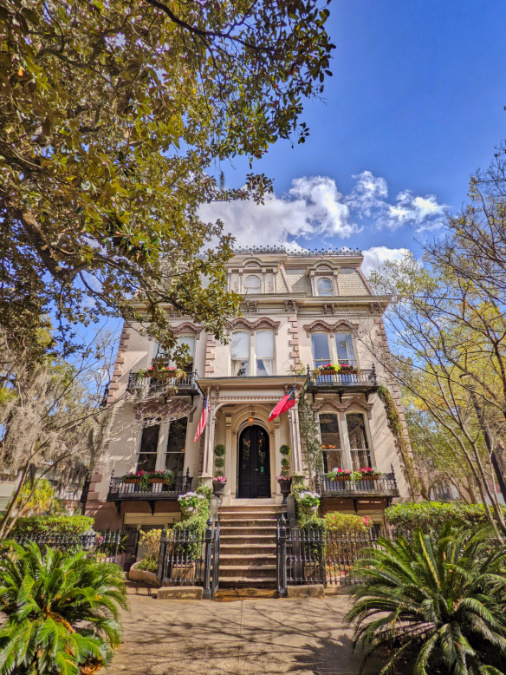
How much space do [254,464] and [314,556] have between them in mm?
5962

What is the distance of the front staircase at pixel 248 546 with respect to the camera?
8672mm

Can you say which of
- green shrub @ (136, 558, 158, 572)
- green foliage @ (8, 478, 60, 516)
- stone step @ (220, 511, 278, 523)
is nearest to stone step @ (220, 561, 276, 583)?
green shrub @ (136, 558, 158, 572)

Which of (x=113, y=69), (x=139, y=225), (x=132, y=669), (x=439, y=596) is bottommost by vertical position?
(x=132, y=669)

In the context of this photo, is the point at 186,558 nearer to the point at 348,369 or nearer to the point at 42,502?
the point at 42,502

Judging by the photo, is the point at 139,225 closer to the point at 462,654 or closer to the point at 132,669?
the point at 132,669

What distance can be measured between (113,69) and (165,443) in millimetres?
13135

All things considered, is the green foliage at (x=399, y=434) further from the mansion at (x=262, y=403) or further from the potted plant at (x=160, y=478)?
the potted plant at (x=160, y=478)

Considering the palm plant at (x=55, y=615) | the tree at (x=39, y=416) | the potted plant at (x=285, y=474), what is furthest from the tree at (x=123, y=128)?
the potted plant at (x=285, y=474)

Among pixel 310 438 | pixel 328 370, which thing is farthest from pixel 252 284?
pixel 310 438

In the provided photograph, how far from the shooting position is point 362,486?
1320 centimetres

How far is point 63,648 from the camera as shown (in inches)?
146

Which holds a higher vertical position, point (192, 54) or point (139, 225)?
point (192, 54)

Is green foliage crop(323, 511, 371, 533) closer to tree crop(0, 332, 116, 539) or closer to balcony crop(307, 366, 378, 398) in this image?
balcony crop(307, 366, 378, 398)

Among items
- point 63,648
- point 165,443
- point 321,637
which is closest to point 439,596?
point 321,637
